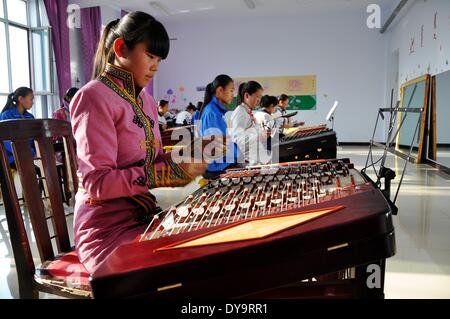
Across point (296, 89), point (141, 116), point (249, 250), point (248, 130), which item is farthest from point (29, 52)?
point (249, 250)

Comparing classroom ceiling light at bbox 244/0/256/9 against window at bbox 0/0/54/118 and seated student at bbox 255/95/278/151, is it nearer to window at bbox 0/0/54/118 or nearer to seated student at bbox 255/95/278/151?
window at bbox 0/0/54/118

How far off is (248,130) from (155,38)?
2690mm

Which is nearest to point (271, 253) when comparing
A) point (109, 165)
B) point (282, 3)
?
point (109, 165)

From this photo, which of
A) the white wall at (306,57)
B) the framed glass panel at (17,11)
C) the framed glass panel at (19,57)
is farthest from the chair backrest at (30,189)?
the white wall at (306,57)

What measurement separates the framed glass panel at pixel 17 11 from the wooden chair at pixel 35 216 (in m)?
6.83

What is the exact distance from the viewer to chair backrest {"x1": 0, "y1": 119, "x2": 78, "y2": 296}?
1.14 metres

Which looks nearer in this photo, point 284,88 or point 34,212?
point 34,212

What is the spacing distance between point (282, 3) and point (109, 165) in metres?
9.64

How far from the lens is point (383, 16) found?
10219 mm

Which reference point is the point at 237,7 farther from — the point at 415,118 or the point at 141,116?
the point at 141,116

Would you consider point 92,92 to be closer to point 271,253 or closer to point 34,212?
point 34,212

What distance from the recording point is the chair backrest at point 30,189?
1.14 meters

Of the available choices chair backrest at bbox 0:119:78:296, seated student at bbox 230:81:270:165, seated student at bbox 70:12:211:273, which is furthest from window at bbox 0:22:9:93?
seated student at bbox 70:12:211:273

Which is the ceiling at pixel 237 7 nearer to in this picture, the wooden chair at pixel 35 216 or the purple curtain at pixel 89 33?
the purple curtain at pixel 89 33
